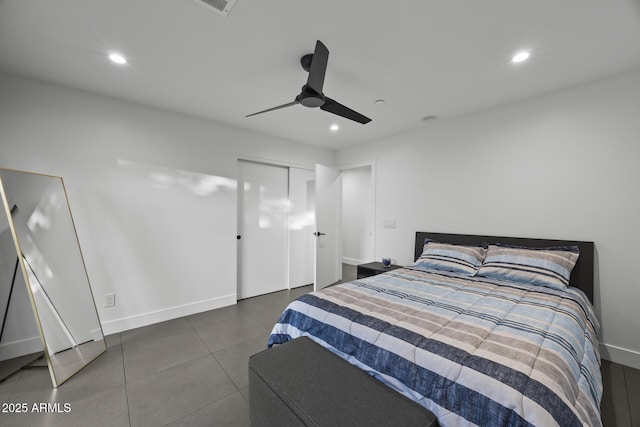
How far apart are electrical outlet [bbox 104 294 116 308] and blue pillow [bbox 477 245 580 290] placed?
12.7ft

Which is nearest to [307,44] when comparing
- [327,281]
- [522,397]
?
[522,397]

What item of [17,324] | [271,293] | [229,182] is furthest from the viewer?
[271,293]

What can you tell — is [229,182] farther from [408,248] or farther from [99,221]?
[408,248]

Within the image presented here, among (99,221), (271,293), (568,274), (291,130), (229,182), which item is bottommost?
(271,293)

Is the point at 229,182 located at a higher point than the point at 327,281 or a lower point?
higher

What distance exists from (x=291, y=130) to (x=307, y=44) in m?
1.88

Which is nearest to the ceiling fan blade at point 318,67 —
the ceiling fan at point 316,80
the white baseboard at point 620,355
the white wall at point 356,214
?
the ceiling fan at point 316,80

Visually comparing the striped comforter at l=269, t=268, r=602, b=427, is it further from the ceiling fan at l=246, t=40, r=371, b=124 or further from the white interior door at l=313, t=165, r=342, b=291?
the white interior door at l=313, t=165, r=342, b=291

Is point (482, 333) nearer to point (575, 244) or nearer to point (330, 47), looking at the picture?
point (575, 244)

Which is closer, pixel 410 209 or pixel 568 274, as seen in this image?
pixel 568 274

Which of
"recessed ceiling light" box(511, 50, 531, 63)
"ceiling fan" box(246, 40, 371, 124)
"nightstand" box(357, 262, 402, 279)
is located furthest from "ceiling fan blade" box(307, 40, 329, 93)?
"nightstand" box(357, 262, 402, 279)

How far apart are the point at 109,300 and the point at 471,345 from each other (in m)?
3.33

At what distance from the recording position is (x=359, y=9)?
1.50 metres

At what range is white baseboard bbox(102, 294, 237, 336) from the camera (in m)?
2.66
